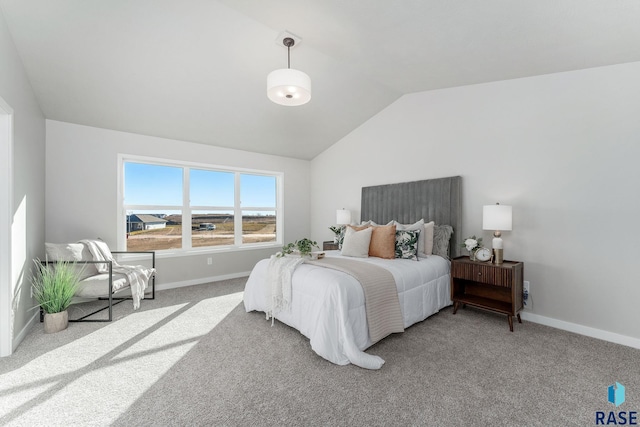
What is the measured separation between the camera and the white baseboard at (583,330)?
98.0 inches

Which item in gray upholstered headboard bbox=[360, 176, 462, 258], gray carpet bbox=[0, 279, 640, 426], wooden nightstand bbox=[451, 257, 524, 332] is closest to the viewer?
gray carpet bbox=[0, 279, 640, 426]

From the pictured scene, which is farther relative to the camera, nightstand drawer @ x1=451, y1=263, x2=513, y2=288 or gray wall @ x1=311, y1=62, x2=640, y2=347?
nightstand drawer @ x1=451, y1=263, x2=513, y2=288

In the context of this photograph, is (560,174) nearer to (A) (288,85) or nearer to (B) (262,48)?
(A) (288,85)

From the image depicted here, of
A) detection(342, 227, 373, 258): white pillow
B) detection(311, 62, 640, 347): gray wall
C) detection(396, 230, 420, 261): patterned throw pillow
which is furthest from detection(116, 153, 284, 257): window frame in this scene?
detection(311, 62, 640, 347): gray wall

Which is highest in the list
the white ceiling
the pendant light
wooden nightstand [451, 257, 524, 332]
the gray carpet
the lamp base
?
the white ceiling

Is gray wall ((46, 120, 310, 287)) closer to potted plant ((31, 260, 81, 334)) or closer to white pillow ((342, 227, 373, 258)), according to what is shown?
potted plant ((31, 260, 81, 334))

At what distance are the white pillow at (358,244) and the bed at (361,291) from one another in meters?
0.15

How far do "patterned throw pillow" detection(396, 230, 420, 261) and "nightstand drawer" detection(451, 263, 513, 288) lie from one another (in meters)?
0.47

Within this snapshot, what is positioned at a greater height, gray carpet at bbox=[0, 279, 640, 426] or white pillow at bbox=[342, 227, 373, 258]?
white pillow at bbox=[342, 227, 373, 258]

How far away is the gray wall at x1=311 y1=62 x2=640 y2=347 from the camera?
2523 mm

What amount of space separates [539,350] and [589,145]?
1984 mm

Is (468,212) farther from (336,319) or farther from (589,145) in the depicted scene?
(336,319)

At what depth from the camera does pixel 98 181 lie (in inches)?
147

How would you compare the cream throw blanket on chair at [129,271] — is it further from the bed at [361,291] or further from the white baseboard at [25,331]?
the bed at [361,291]
